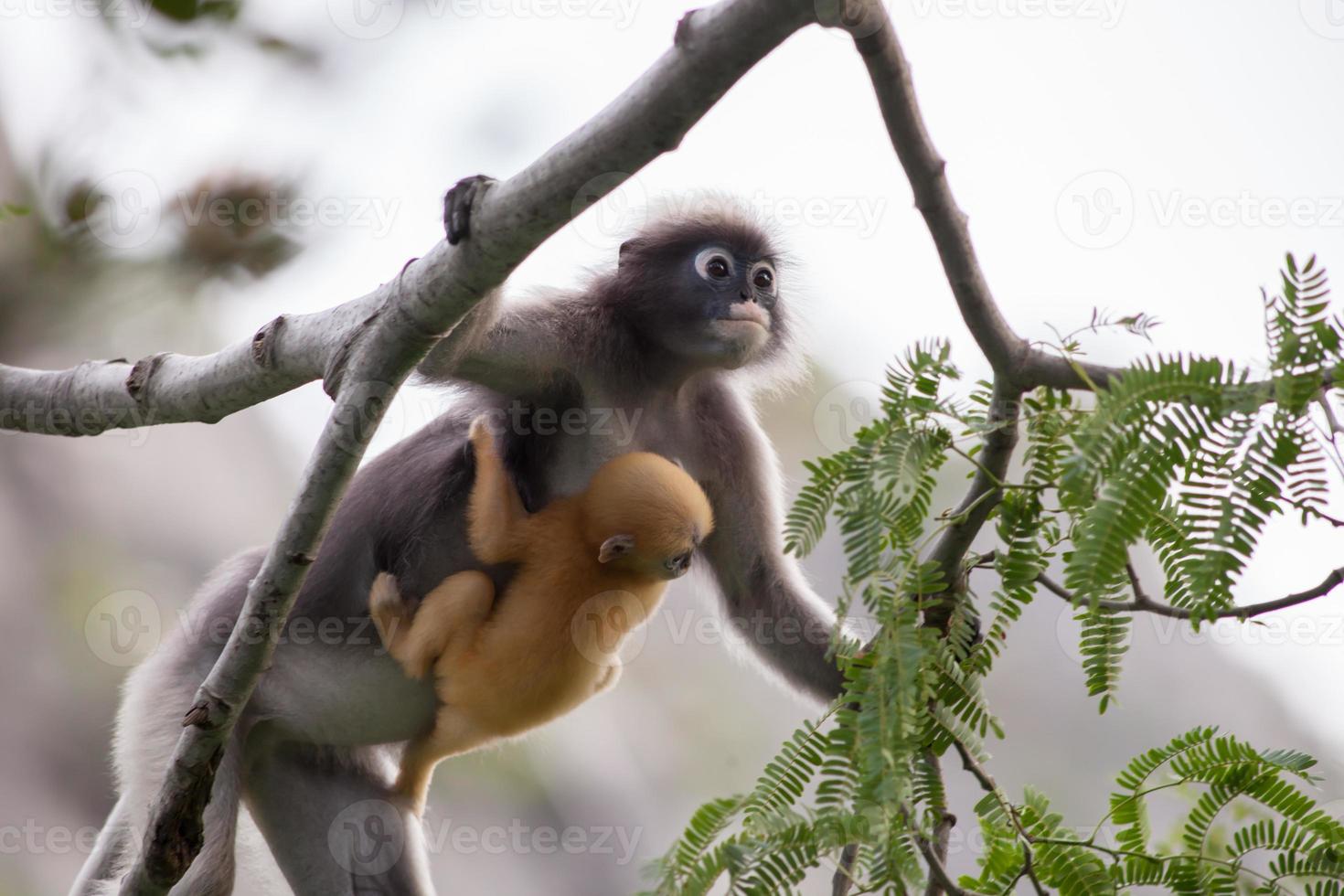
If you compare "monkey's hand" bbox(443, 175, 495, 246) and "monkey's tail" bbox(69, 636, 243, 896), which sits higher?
"monkey's hand" bbox(443, 175, 495, 246)

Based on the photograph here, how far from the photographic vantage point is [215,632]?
124 inches

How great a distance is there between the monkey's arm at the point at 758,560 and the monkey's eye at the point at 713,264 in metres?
0.45

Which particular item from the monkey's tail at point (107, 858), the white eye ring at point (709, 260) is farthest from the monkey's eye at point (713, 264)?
the monkey's tail at point (107, 858)

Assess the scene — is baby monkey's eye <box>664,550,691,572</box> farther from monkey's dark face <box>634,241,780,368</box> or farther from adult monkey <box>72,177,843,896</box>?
monkey's dark face <box>634,241,780,368</box>

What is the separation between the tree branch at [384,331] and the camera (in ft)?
5.83

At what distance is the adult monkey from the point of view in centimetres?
301

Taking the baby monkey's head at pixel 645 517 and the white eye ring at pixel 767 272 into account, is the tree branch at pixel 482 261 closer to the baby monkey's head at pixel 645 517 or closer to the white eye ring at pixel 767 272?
the baby monkey's head at pixel 645 517

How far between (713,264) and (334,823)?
196cm

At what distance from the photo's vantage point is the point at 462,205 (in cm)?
211

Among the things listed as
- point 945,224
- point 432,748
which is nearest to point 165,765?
point 432,748

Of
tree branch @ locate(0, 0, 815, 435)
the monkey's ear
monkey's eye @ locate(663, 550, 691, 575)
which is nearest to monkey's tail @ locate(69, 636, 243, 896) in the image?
tree branch @ locate(0, 0, 815, 435)

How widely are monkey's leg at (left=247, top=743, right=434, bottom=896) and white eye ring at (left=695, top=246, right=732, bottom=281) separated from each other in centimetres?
175

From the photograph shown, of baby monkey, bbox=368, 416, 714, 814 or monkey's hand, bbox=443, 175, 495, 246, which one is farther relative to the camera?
baby monkey, bbox=368, 416, 714, 814

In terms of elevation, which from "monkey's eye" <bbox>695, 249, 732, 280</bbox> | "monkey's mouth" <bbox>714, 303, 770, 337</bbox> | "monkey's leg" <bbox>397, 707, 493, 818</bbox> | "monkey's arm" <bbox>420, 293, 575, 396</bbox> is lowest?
"monkey's leg" <bbox>397, 707, 493, 818</bbox>
